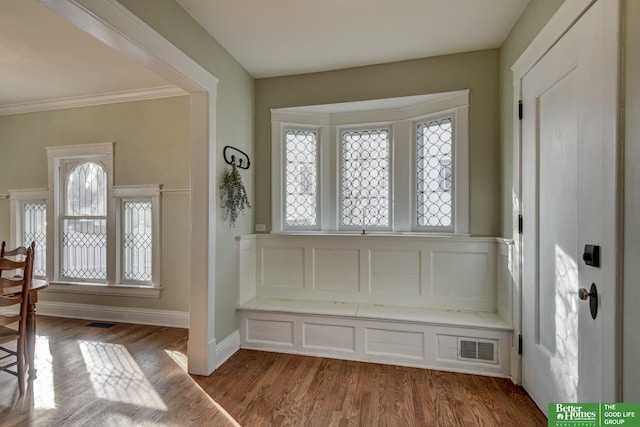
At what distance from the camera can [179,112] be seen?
3377mm

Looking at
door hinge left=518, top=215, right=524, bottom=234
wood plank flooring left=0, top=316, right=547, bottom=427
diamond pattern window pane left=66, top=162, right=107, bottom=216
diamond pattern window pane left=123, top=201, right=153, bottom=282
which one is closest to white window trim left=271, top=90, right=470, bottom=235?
door hinge left=518, top=215, right=524, bottom=234

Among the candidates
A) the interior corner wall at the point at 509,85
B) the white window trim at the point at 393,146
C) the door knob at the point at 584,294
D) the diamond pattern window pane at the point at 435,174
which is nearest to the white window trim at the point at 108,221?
the white window trim at the point at 393,146

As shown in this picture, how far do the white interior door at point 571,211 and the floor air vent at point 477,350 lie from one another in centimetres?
23

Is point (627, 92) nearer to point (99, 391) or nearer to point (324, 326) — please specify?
point (324, 326)

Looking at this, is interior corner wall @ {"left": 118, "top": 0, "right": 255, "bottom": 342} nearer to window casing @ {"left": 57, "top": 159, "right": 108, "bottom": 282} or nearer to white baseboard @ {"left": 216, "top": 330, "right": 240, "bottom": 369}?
white baseboard @ {"left": 216, "top": 330, "right": 240, "bottom": 369}

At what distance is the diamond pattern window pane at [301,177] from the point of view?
325cm

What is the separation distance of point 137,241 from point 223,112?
207 centimetres

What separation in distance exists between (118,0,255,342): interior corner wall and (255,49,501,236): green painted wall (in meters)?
0.18

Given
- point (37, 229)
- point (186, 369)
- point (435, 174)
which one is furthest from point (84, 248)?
point (435, 174)

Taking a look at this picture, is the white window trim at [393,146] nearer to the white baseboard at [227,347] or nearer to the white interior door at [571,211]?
the white interior door at [571,211]

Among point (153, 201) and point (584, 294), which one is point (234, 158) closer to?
point (153, 201)

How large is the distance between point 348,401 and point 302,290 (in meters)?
1.20

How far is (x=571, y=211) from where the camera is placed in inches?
61.5

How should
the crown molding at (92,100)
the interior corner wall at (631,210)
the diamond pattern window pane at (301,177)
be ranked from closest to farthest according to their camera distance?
the interior corner wall at (631,210), the diamond pattern window pane at (301,177), the crown molding at (92,100)
